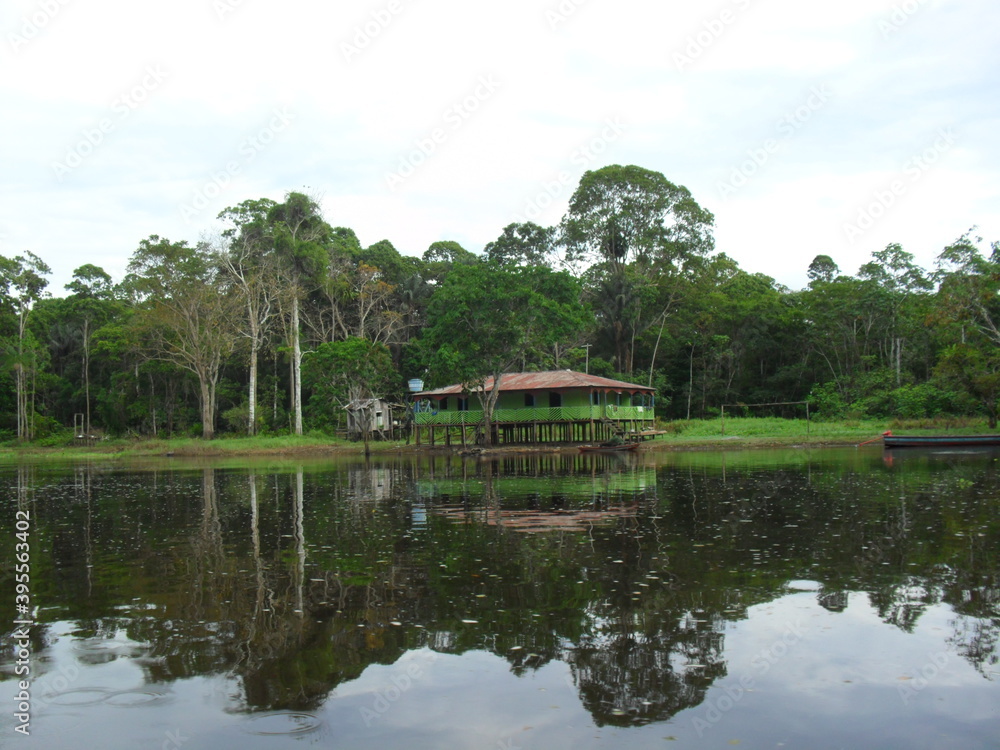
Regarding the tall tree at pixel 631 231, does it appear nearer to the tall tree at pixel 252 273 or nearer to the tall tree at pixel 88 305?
the tall tree at pixel 252 273

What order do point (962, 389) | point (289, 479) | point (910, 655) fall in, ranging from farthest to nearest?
point (962, 389) → point (289, 479) → point (910, 655)

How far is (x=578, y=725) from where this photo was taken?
4.98 meters

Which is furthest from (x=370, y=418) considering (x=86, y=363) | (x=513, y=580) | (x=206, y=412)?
(x=513, y=580)

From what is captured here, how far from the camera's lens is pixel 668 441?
43125mm

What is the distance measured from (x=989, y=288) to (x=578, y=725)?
40.8 metres

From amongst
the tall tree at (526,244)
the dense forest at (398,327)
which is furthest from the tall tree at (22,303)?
the tall tree at (526,244)

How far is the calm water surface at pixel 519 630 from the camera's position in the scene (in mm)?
5039

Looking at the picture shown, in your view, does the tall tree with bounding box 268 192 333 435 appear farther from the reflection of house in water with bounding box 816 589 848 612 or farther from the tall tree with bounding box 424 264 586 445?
the reflection of house in water with bounding box 816 589 848 612

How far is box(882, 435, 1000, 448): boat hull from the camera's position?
34.6 meters

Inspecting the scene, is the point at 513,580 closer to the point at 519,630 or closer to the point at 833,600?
the point at 519,630

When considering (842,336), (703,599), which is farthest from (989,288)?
(703,599)

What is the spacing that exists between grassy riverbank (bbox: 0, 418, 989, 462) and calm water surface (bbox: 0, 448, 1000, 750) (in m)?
27.0

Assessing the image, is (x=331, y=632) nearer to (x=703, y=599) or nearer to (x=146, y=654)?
(x=146, y=654)

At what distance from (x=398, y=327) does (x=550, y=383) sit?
18.4 m
